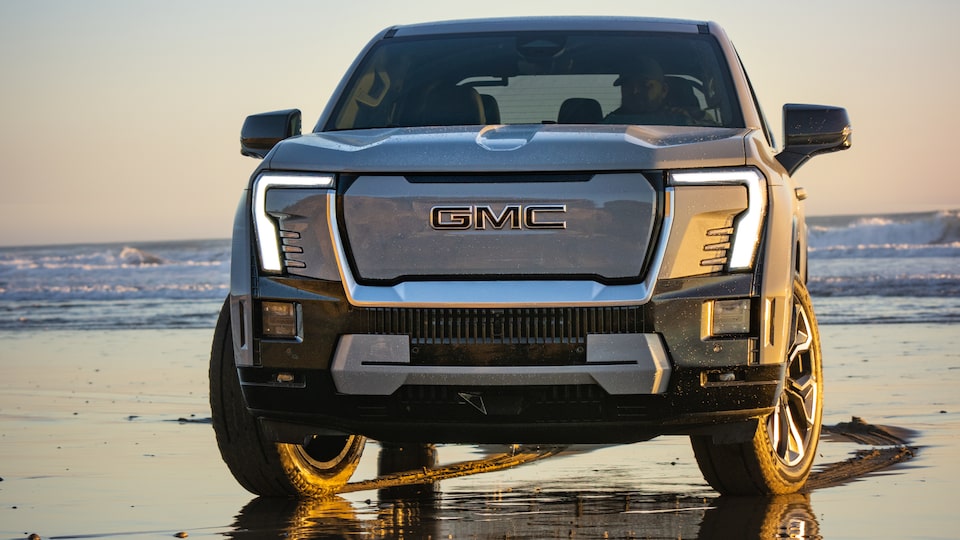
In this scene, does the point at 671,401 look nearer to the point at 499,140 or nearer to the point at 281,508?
the point at 499,140

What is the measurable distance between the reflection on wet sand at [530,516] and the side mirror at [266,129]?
4.57ft

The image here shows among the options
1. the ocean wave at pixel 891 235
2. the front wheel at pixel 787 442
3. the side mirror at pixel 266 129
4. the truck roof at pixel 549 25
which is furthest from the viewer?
the ocean wave at pixel 891 235

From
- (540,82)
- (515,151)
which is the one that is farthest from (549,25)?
(515,151)

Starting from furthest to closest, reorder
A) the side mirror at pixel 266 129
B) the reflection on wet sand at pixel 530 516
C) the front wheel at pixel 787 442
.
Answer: the side mirror at pixel 266 129 → the front wheel at pixel 787 442 → the reflection on wet sand at pixel 530 516

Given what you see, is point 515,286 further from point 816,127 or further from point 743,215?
point 816,127

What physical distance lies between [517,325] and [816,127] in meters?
1.73

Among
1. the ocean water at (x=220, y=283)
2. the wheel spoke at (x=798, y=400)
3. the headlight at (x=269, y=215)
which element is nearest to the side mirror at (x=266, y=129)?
the headlight at (x=269, y=215)

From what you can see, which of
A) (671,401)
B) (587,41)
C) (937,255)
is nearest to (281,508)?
(671,401)

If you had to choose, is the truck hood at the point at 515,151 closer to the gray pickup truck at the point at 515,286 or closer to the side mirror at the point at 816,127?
the gray pickup truck at the point at 515,286

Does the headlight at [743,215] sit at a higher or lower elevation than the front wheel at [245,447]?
higher

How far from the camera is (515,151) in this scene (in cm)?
479

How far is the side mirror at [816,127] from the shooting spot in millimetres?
5730

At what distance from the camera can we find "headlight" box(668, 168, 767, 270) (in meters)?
4.78

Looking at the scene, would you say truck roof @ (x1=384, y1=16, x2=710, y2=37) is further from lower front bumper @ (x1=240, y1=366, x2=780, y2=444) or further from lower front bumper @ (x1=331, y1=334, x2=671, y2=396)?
lower front bumper @ (x1=331, y1=334, x2=671, y2=396)
